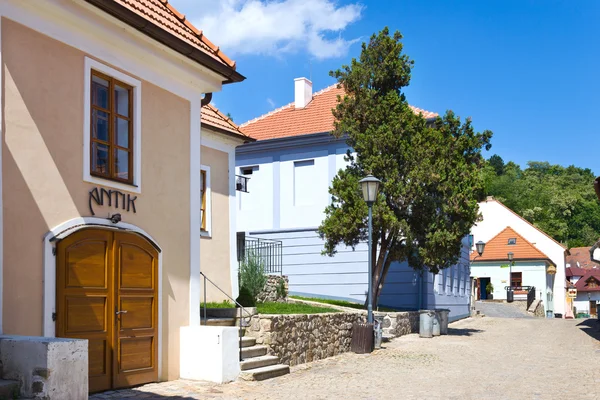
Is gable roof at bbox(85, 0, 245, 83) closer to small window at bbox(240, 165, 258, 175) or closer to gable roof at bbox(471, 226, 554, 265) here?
small window at bbox(240, 165, 258, 175)

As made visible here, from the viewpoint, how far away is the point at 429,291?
26953 millimetres

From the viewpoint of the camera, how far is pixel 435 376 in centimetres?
1202

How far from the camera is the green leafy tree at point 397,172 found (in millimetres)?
19312

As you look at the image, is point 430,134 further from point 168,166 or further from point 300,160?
point 168,166

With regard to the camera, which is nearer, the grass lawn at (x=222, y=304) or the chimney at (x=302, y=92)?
the grass lawn at (x=222, y=304)

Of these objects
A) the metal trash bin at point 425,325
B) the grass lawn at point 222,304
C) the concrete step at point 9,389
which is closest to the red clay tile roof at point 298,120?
the metal trash bin at point 425,325

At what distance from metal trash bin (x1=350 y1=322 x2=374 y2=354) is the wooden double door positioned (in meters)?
6.84

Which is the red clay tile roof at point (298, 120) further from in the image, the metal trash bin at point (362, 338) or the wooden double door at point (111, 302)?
the wooden double door at point (111, 302)

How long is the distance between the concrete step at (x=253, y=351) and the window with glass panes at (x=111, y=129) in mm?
3686

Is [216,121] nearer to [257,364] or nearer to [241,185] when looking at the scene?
[241,185]

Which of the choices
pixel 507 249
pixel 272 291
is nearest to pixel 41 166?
pixel 272 291

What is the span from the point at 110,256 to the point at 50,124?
6.51 ft

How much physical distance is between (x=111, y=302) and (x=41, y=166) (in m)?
2.12

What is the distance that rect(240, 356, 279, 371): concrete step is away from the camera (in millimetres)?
11094
